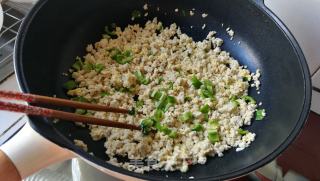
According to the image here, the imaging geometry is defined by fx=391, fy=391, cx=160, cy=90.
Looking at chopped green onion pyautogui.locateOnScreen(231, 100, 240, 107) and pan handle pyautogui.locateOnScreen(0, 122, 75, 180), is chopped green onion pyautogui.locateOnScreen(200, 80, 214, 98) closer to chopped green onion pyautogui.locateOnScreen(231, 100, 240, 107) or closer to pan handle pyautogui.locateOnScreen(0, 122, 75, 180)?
chopped green onion pyautogui.locateOnScreen(231, 100, 240, 107)

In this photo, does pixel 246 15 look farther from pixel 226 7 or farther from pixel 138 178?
pixel 138 178

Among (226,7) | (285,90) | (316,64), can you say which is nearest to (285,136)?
(285,90)

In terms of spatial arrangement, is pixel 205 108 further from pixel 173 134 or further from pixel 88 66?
pixel 88 66

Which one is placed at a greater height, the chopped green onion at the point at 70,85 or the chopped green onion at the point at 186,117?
the chopped green onion at the point at 186,117

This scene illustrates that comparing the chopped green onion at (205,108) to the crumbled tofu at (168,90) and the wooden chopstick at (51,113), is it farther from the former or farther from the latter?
the wooden chopstick at (51,113)

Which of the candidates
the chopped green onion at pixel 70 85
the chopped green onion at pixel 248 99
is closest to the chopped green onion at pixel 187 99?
the chopped green onion at pixel 248 99

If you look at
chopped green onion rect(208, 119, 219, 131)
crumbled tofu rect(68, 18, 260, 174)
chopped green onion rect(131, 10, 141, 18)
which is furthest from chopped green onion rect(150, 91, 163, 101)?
chopped green onion rect(131, 10, 141, 18)

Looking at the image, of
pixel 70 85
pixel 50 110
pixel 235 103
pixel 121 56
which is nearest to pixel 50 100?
pixel 50 110
